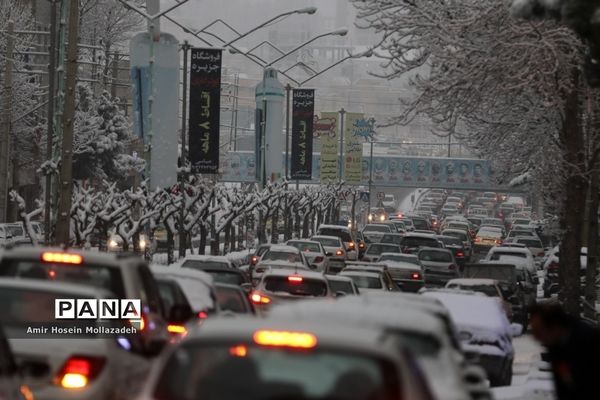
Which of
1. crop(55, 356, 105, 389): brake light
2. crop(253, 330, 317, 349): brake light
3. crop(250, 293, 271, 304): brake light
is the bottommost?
crop(250, 293, 271, 304): brake light

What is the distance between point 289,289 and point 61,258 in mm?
10847

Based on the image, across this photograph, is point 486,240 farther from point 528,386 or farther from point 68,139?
point 528,386

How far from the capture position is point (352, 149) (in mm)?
91688

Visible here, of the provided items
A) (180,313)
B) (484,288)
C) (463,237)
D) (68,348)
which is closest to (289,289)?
(484,288)

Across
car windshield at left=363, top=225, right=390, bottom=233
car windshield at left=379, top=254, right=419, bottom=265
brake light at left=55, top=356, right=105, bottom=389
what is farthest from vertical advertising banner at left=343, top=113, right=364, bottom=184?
brake light at left=55, top=356, right=105, bottom=389

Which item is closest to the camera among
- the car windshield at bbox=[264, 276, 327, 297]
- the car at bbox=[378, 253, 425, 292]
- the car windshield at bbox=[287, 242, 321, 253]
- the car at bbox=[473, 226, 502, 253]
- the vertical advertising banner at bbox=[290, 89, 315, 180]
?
the car windshield at bbox=[264, 276, 327, 297]

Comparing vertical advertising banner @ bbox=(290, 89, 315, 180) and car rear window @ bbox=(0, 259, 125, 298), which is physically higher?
vertical advertising banner @ bbox=(290, 89, 315, 180)

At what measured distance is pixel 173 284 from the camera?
1667 centimetres

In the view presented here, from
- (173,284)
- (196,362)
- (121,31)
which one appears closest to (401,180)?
(121,31)

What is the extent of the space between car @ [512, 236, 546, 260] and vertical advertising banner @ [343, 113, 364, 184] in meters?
21.8

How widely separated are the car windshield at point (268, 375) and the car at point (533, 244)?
61198 millimetres

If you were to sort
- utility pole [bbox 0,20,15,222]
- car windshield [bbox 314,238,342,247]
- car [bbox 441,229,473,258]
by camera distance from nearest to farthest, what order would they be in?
utility pole [bbox 0,20,15,222]
car windshield [bbox 314,238,342,247]
car [bbox 441,229,473,258]

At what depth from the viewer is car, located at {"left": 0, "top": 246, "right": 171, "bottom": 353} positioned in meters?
13.7

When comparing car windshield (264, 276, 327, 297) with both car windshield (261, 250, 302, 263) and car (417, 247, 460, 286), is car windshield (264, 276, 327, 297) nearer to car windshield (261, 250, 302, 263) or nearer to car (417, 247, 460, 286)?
car windshield (261, 250, 302, 263)
